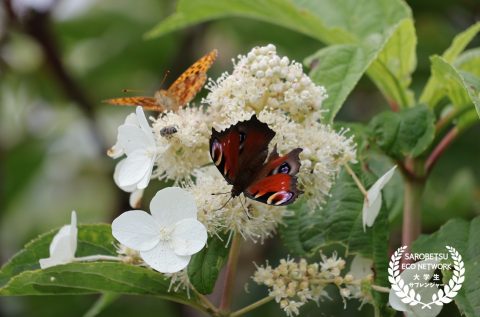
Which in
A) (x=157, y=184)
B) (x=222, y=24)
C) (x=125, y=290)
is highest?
(x=125, y=290)

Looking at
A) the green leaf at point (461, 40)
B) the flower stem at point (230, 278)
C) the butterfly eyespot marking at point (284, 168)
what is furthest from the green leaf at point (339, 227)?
the green leaf at point (461, 40)

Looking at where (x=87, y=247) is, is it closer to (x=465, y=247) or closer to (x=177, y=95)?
(x=177, y=95)

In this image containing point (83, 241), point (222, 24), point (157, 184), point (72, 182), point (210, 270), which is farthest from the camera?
point (72, 182)

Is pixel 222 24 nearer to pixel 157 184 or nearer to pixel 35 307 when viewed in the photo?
pixel 157 184

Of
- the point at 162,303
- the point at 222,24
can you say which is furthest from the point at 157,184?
the point at 222,24

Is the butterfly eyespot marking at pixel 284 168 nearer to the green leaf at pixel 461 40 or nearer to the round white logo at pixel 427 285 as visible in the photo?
the round white logo at pixel 427 285
